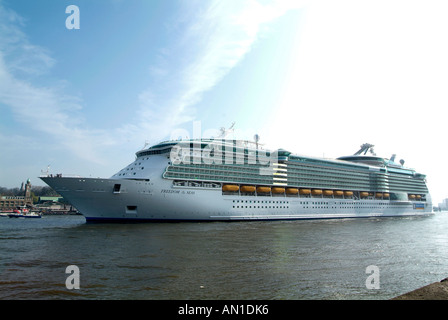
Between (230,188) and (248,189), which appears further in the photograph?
(248,189)

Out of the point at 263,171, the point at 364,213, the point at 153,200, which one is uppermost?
the point at 263,171

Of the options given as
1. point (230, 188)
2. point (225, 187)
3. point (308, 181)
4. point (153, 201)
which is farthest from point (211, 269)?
point (308, 181)

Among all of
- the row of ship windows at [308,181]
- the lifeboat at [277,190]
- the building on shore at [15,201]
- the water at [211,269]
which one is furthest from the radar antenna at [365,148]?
the building on shore at [15,201]

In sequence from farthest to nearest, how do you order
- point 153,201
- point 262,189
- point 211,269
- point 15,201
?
point 15,201 < point 262,189 < point 153,201 < point 211,269

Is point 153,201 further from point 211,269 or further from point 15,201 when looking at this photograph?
point 15,201

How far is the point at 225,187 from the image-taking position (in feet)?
160

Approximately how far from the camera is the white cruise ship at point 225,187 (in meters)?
39.8

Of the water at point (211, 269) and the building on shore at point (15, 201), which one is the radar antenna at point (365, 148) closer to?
the water at point (211, 269)

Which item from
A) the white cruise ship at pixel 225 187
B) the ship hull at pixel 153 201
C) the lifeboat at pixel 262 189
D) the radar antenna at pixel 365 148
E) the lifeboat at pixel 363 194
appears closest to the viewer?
the ship hull at pixel 153 201

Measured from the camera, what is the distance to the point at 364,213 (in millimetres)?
73812

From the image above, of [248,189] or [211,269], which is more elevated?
[248,189]

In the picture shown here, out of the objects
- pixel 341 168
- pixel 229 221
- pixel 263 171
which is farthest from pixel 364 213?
pixel 229 221
